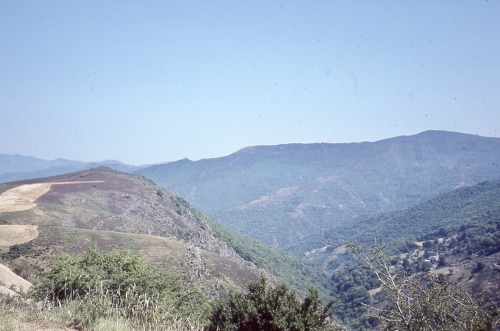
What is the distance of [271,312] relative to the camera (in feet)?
36.4

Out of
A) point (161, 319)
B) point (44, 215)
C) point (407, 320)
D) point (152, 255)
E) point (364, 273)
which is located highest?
point (407, 320)

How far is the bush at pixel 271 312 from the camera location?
35.7ft

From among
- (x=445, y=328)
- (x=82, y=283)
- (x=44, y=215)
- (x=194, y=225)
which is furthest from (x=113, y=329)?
(x=194, y=225)

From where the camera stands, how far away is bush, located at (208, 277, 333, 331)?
10.9 meters

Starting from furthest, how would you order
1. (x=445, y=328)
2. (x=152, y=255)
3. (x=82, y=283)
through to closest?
(x=152, y=255), (x=82, y=283), (x=445, y=328)

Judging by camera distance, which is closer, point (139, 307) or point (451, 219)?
point (139, 307)

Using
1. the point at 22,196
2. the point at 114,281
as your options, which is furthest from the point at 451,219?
the point at 114,281

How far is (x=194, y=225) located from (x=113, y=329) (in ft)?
272

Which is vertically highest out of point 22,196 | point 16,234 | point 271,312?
point 271,312

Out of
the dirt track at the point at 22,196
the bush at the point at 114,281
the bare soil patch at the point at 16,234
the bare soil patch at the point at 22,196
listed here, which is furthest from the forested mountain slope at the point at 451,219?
the bush at the point at 114,281

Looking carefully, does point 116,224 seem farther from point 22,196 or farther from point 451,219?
point 451,219

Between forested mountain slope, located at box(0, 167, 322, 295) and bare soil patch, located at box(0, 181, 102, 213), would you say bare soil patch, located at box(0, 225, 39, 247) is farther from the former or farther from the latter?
bare soil patch, located at box(0, 181, 102, 213)

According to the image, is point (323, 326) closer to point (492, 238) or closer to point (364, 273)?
point (492, 238)

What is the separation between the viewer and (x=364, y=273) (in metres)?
122
